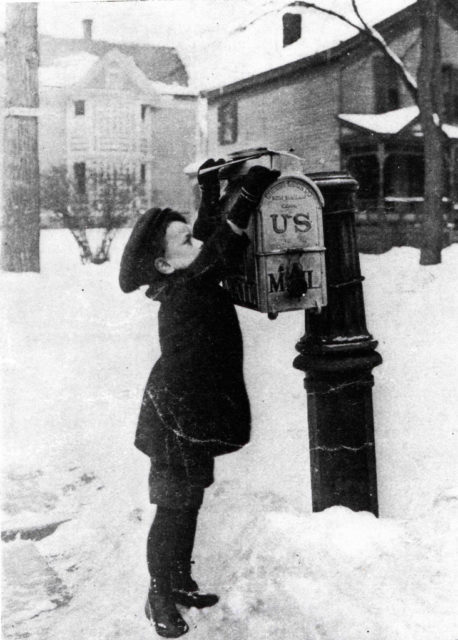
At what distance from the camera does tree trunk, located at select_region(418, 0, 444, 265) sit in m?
3.50

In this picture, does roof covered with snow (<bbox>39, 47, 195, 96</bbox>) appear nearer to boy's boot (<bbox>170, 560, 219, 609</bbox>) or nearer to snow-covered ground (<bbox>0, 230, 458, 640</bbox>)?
snow-covered ground (<bbox>0, 230, 458, 640</bbox>)

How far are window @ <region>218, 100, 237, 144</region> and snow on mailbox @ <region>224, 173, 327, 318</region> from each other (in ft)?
4.10

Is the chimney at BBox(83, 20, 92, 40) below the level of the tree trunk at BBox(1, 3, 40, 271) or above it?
above

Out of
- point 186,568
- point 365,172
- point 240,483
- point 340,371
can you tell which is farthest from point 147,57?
point 365,172

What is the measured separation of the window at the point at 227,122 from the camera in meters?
3.37

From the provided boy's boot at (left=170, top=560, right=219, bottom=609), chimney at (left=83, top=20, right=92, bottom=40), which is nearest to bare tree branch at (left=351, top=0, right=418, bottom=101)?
chimney at (left=83, top=20, right=92, bottom=40)

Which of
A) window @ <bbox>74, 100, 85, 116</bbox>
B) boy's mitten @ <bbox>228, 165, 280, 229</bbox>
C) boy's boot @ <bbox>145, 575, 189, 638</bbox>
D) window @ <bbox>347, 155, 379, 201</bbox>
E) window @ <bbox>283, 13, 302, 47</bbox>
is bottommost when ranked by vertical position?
boy's boot @ <bbox>145, 575, 189, 638</bbox>

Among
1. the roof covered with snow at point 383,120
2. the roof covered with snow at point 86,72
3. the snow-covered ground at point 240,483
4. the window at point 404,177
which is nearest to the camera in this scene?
the snow-covered ground at point 240,483

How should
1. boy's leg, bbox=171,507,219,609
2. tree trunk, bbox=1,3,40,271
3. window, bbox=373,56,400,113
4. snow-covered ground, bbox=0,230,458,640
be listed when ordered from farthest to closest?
1. window, bbox=373,56,400,113
2. tree trunk, bbox=1,3,40,271
3. boy's leg, bbox=171,507,219,609
4. snow-covered ground, bbox=0,230,458,640

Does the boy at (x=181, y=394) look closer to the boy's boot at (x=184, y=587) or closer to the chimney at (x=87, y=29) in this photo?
the boy's boot at (x=184, y=587)

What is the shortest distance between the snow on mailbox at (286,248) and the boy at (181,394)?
0.46ft

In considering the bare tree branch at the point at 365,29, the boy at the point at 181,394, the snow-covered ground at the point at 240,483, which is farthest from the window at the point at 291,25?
the boy at the point at 181,394

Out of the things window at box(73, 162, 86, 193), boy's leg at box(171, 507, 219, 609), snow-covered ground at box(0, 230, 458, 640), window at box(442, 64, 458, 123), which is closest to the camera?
snow-covered ground at box(0, 230, 458, 640)

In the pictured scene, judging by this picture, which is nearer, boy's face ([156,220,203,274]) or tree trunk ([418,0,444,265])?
boy's face ([156,220,203,274])
